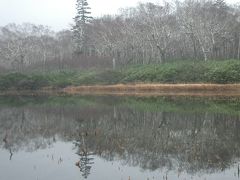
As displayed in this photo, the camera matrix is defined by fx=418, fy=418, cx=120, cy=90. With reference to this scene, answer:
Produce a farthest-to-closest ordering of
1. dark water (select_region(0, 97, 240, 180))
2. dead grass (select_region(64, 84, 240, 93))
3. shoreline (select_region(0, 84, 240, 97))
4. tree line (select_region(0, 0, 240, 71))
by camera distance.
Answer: tree line (select_region(0, 0, 240, 71))
dead grass (select_region(64, 84, 240, 93))
shoreline (select_region(0, 84, 240, 97))
dark water (select_region(0, 97, 240, 180))

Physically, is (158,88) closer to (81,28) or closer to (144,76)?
(144,76)

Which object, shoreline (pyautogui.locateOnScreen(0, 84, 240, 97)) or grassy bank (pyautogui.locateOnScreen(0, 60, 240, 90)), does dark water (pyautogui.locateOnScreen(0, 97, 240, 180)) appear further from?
grassy bank (pyautogui.locateOnScreen(0, 60, 240, 90))

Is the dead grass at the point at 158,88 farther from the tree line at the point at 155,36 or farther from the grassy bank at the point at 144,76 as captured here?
the tree line at the point at 155,36

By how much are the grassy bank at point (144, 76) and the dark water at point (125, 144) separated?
10856mm

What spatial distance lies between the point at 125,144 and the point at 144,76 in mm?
29783

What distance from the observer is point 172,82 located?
41562 millimetres

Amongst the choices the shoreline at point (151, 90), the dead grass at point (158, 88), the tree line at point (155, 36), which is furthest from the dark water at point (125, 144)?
the tree line at point (155, 36)

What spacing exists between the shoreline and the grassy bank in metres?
0.72

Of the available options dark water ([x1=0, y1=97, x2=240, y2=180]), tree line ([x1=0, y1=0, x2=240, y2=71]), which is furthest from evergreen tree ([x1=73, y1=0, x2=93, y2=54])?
dark water ([x1=0, y1=97, x2=240, y2=180])

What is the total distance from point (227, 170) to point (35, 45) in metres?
77.4

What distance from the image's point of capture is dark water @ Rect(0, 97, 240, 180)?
39.6 feet

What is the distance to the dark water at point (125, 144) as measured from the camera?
39.6 feet

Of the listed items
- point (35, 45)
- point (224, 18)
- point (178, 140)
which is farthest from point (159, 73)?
point (35, 45)

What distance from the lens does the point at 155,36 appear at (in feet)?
203
